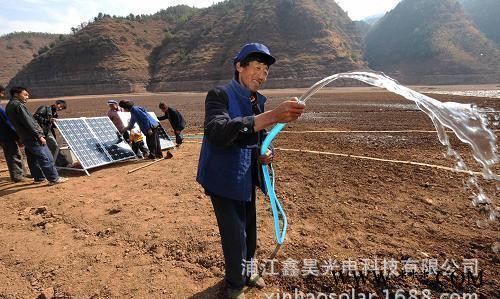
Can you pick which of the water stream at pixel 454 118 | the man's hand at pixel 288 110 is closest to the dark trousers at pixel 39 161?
the water stream at pixel 454 118

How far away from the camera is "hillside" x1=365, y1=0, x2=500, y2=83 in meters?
68.2

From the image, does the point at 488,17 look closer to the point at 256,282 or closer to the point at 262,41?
the point at 262,41

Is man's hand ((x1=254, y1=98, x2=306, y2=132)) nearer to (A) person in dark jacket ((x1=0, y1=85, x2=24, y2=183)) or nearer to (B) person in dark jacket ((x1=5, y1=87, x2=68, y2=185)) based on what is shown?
(B) person in dark jacket ((x1=5, y1=87, x2=68, y2=185))

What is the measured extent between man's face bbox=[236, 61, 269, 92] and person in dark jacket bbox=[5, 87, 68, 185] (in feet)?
19.7

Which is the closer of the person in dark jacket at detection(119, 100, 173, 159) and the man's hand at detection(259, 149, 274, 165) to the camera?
the man's hand at detection(259, 149, 274, 165)

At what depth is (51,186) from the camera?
290 inches

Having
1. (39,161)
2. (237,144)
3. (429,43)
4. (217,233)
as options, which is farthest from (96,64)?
(237,144)

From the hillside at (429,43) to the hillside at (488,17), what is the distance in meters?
10.4

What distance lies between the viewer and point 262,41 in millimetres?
73188

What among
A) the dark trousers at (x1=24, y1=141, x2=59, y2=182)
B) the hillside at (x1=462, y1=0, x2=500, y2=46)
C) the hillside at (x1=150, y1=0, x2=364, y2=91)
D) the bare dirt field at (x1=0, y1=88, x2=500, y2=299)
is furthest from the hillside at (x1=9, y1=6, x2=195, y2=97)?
the hillside at (x1=462, y1=0, x2=500, y2=46)

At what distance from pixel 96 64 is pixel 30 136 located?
70530 mm

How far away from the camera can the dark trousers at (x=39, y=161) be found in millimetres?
7164

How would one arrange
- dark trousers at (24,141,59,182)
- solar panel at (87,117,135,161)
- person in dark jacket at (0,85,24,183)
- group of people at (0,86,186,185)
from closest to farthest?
group of people at (0,86,186,185), dark trousers at (24,141,59,182), person in dark jacket at (0,85,24,183), solar panel at (87,117,135,161)

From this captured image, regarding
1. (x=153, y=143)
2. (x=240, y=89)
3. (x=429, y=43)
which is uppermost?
(x=429, y=43)
